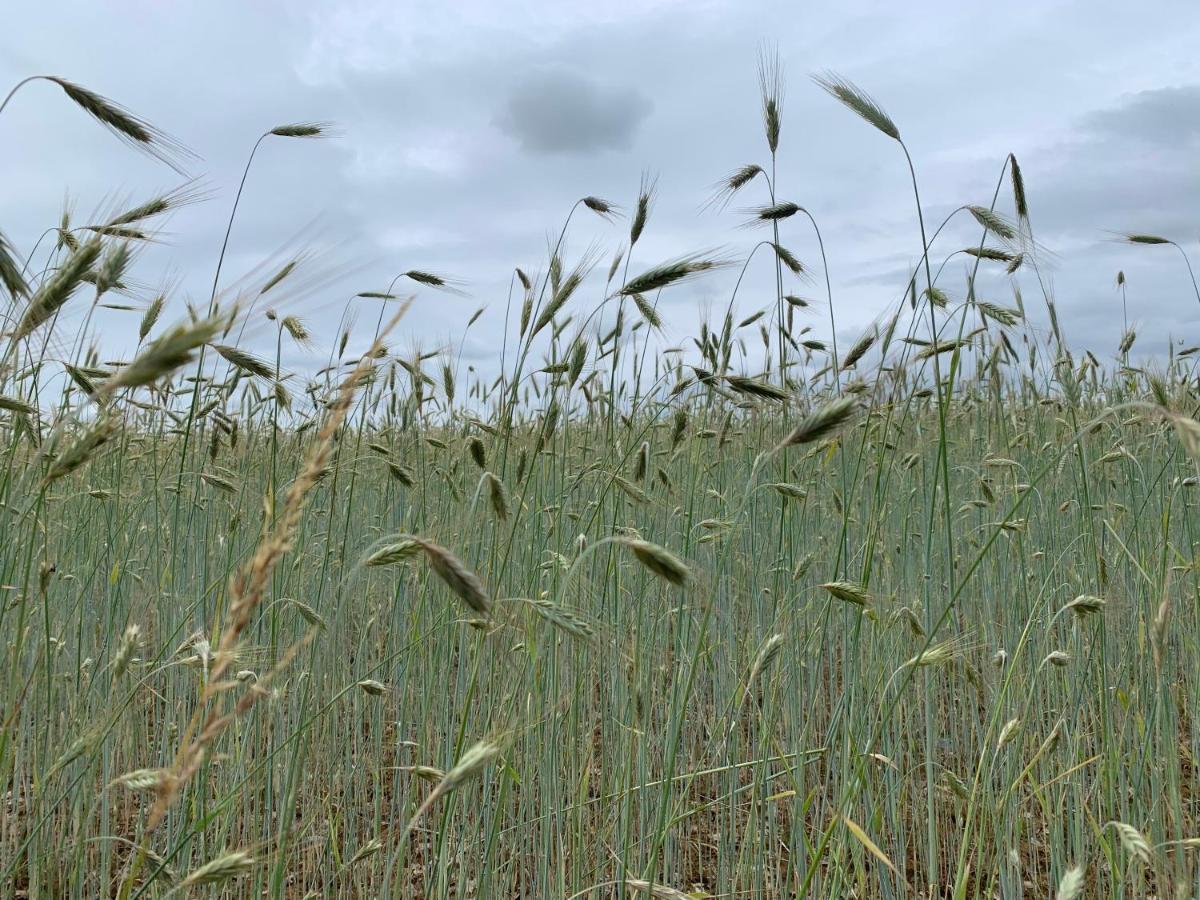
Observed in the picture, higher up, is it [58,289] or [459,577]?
[58,289]

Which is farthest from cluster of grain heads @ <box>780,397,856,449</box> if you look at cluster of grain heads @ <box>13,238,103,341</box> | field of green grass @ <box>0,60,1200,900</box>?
cluster of grain heads @ <box>13,238,103,341</box>

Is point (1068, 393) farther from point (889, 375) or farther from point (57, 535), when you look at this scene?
point (57, 535)

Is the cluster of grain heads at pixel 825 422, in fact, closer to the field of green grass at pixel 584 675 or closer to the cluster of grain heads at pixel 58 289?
the field of green grass at pixel 584 675

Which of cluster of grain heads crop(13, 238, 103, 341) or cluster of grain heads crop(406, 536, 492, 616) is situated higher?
cluster of grain heads crop(13, 238, 103, 341)

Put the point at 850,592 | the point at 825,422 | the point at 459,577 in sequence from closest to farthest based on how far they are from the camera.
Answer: the point at 459,577 < the point at 825,422 < the point at 850,592

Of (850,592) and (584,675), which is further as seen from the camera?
(584,675)

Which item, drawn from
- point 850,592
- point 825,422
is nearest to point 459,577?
point 825,422

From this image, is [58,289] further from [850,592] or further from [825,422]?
[850,592]

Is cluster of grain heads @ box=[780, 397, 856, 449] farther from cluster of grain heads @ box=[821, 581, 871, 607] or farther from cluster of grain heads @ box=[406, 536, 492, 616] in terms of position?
cluster of grain heads @ box=[406, 536, 492, 616]

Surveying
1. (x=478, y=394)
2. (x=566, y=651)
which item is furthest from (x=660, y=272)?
(x=478, y=394)

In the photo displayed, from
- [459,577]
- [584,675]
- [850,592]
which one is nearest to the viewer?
[459,577]

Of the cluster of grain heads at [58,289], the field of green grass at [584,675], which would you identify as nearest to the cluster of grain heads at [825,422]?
the field of green grass at [584,675]

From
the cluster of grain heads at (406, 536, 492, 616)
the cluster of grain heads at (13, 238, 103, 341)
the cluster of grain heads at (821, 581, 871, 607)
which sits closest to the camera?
the cluster of grain heads at (406, 536, 492, 616)

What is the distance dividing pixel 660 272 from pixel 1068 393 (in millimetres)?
1369
